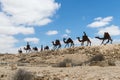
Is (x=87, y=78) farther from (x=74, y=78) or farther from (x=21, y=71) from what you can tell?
(x=21, y=71)

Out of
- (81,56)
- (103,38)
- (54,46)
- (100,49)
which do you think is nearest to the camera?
(81,56)

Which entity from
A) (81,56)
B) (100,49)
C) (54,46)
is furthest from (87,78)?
(54,46)

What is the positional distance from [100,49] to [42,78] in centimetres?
2677

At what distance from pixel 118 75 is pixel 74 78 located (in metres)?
2.40

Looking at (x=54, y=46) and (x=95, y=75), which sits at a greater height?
(x=54, y=46)

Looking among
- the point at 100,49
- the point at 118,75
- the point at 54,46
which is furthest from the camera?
the point at 54,46

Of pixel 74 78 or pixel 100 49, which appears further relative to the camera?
pixel 100 49

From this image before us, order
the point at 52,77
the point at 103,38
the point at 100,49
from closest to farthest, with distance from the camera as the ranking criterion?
the point at 52,77 < the point at 100,49 < the point at 103,38

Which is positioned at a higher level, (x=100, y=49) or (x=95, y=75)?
(x=100, y=49)

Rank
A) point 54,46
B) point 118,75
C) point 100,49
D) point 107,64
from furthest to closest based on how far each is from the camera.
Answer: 1. point 54,46
2. point 100,49
3. point 107,64
4. point 118,75

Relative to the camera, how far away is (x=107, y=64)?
27.1m

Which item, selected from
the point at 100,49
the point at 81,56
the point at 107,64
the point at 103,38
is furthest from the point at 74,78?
the point at 103,38

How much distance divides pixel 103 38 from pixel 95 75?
107 feet

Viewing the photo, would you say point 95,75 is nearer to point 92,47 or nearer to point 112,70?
point 112,70
